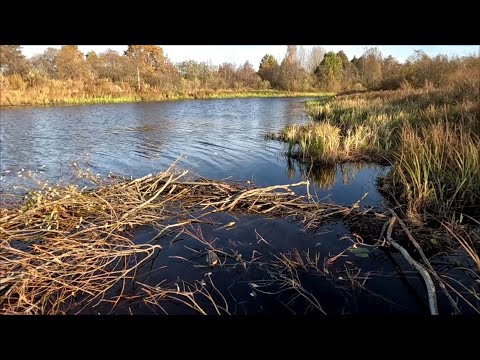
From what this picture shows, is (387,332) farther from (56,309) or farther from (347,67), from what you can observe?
(347,67)

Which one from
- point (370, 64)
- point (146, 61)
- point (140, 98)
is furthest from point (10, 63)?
point (370, 64)

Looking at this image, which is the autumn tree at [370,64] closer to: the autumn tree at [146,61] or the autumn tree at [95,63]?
the autumn tree at [146,61]

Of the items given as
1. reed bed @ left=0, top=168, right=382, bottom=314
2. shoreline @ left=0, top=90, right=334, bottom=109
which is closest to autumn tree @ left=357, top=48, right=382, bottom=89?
shoreline @ left=0, top=90, right=334, bottom=109

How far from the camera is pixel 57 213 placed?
4.59m

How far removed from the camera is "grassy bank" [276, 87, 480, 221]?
508 cm

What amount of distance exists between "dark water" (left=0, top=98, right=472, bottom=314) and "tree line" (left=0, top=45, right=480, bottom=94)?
7.66 metres

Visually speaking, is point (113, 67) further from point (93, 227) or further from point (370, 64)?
point (93, 227)

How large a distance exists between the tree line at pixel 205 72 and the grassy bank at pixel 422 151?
703 centimetres

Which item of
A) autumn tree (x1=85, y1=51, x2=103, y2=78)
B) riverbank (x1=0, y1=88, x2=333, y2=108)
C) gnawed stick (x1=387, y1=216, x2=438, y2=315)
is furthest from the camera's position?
autumn tree (x1=85, y1=51, x2=103, y2=78)

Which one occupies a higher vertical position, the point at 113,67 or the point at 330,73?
the point at 330,73

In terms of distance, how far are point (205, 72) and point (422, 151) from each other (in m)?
53.6

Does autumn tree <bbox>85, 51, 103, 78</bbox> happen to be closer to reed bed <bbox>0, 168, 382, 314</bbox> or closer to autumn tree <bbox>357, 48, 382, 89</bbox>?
reed bed <bbox>0, 168, 382, 314</bbox>

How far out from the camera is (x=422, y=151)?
18.3 feet
